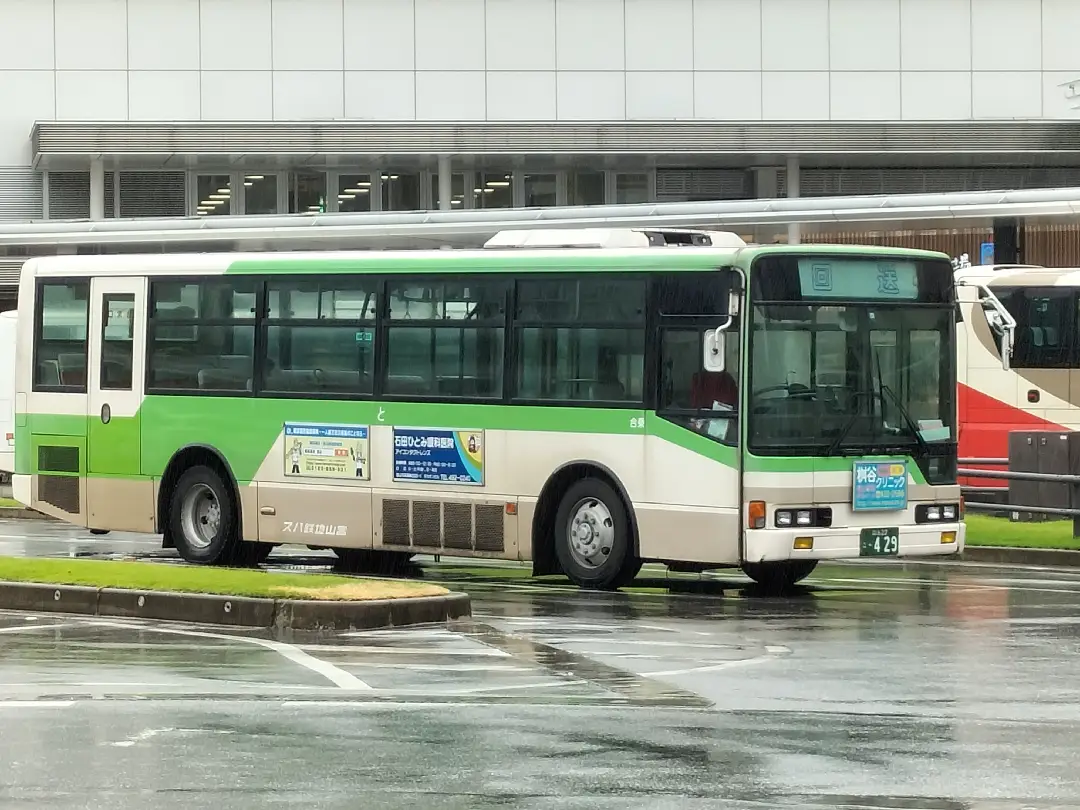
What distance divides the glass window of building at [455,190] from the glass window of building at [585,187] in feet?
8.13

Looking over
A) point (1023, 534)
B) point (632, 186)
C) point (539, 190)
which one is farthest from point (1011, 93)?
point (1023, 534)

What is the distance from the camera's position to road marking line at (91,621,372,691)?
38.1ft

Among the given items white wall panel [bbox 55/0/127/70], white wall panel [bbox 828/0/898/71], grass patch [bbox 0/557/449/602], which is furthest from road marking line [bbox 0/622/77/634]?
white wall panel [bbox 828/0/898/71]

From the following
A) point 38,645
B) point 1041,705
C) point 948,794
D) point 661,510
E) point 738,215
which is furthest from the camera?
point 738,215

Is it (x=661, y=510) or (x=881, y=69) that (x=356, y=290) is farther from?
(x=881, y=69)

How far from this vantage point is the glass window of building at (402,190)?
4772 centimetres

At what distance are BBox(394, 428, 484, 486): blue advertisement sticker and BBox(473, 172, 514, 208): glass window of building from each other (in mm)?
29135

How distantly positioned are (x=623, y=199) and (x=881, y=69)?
649 centimetres

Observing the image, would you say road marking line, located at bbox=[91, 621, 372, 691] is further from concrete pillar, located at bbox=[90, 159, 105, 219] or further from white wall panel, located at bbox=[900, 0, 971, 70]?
white wall panel, located at bbox=[900, 0, 971, 70]

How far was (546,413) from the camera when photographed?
59.6 ft

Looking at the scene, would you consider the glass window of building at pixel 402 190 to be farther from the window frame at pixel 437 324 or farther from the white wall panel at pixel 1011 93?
the window frame at pixel 437 324

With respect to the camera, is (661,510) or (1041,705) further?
(661,510)

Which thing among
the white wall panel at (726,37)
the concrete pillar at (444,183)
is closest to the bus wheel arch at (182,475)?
the concrete pillar at (444,183)

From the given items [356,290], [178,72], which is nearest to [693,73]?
[178,72]
